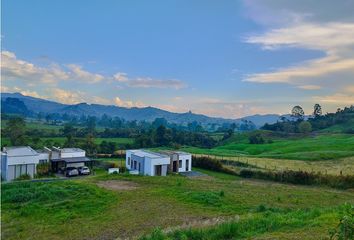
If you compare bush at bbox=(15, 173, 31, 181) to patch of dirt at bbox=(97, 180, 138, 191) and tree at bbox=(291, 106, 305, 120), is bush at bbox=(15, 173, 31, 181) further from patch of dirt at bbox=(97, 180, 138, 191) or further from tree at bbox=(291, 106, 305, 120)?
tree at bbox=(291, 106, 305, 120)

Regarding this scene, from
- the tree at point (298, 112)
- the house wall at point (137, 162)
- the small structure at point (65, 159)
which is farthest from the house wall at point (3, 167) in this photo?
the tree at point (298, 112)

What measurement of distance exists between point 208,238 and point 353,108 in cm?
10822

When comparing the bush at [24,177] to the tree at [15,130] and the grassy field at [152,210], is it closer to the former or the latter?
the grassy field at [152,210]

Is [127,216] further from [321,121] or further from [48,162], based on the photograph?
[321,121]

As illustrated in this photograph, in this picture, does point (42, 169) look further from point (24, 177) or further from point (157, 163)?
point (157, 163)

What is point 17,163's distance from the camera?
2827cm

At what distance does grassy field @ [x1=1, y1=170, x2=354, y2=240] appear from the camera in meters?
12.1

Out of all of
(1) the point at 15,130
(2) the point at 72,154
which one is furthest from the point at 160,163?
(1) the point at 15,130

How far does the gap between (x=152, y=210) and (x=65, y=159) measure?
17.8m

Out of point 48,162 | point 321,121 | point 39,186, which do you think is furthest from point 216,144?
point 39,186

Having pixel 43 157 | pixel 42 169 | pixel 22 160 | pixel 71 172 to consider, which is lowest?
pixel 71 172

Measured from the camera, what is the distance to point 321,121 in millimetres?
92250

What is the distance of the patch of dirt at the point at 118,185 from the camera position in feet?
79.7

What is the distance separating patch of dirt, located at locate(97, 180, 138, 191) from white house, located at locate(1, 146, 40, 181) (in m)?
6.90
